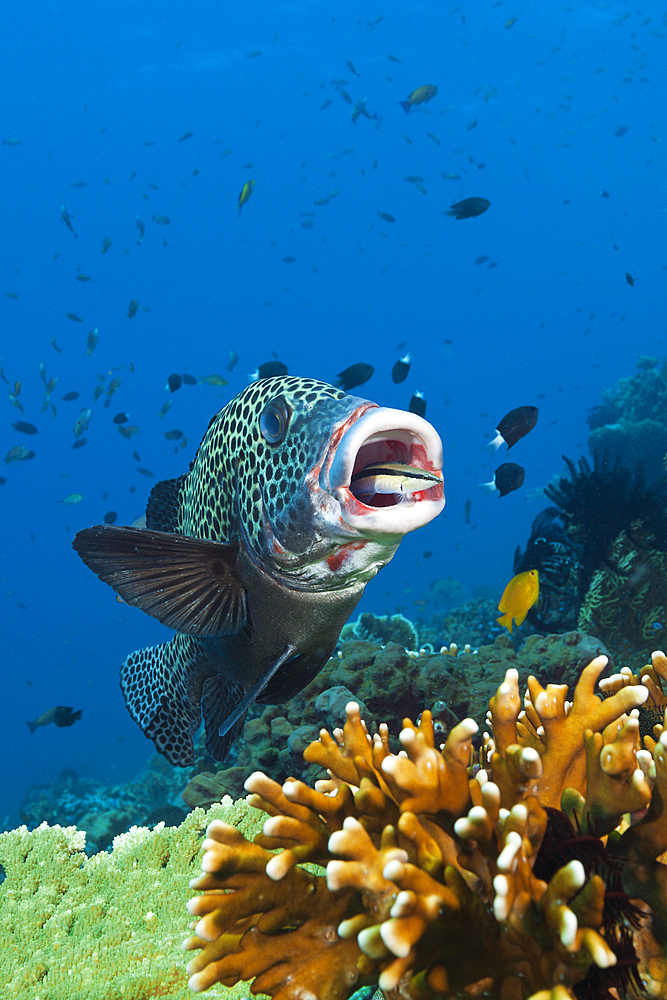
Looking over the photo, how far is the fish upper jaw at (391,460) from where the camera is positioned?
1.77m

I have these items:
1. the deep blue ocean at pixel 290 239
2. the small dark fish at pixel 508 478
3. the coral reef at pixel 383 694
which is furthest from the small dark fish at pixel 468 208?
the deep blue ocean at pixel 290 239

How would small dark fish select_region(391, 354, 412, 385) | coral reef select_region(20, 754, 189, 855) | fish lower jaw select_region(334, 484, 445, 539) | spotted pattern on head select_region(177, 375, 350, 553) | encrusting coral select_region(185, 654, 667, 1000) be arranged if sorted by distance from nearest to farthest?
1. encrusting coral select_region(185, 654, 667, 1000)
2. fish lower jaw select_region(334, 484, 445, 539)
3. spotted pattern on head select_region(177, 375, 350, 553)
4. coral reef select_region(20, 754, 189, 855)
5. small dark fish select_region(391, 354, 412, 385)

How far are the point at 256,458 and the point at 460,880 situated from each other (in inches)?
67.0

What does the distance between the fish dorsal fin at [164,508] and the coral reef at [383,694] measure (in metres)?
1.99

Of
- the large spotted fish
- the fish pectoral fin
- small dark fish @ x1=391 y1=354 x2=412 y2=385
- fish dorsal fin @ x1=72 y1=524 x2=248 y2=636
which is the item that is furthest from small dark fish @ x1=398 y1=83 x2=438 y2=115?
the fish pectoral fin

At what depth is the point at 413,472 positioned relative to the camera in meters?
1.84

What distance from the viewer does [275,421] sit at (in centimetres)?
234

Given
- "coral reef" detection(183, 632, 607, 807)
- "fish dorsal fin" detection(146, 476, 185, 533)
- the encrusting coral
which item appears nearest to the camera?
the encrusting coral

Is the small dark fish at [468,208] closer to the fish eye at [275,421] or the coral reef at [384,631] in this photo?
the coral reef at [384,631]

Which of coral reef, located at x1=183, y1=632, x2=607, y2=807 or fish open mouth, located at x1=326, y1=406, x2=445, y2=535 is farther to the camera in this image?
coral reef, located at x1=183, y1=632, x2=607, y2=807

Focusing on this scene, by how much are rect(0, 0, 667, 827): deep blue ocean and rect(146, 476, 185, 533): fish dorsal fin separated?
83.9 feet

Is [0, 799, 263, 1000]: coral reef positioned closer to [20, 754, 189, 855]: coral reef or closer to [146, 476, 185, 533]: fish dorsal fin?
[146, 476, 185, 533]: fish dorsal fin

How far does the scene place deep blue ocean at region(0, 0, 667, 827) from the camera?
5328cm

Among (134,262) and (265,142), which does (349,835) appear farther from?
(134,262)
